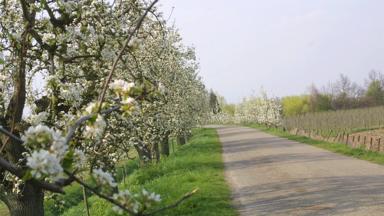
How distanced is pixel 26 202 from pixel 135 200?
633 centimetres

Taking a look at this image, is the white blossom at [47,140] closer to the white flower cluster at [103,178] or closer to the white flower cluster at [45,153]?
the white flower cluster at [45,153]

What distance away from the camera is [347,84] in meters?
96.0

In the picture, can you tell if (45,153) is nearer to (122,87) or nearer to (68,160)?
(68,160)

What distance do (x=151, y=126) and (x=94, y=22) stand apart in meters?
9.84

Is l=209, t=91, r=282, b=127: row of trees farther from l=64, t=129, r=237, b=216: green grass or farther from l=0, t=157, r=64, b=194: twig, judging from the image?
l=0, t=157, r=64, b=194: twig

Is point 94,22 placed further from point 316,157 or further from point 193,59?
point 193,59

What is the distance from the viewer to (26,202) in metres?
8.65

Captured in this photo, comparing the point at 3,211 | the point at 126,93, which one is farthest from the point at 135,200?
the point at 3,211

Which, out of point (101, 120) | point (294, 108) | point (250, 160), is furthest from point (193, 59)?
point (294, 108)

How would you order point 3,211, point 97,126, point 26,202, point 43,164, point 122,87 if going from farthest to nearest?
1. point 3,211
2. point 26,202
3. point 122,87
4. point 97,126
5. point 43,164

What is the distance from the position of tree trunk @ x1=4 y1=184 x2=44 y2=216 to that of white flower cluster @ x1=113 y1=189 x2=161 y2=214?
6.18 m

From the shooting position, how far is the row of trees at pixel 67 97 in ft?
9.31

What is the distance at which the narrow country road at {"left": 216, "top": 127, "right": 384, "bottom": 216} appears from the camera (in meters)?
10.5

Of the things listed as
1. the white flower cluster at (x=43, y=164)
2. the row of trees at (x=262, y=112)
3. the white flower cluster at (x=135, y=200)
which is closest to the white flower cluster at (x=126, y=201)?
the white flower cluster at (x=135, y=200)
